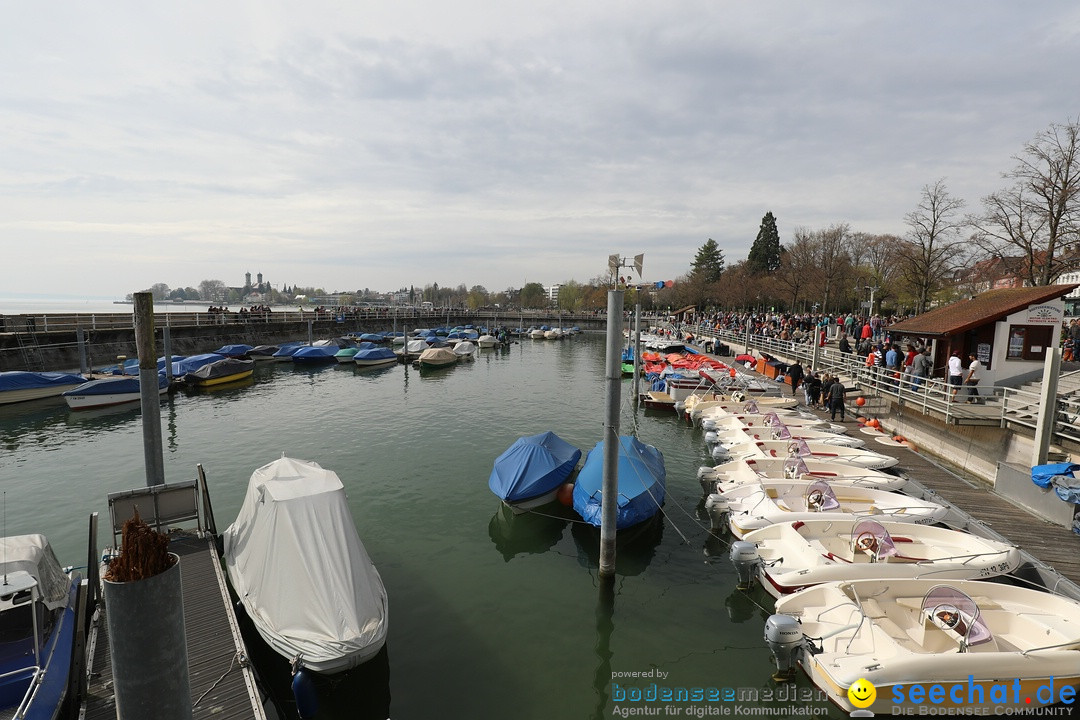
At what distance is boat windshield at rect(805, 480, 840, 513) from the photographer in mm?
A: 12828

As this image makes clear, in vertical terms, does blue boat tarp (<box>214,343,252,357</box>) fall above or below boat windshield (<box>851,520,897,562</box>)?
above

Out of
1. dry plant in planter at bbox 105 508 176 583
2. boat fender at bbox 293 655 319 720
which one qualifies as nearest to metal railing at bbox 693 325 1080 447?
boat fender at bbox 293 655 319 720

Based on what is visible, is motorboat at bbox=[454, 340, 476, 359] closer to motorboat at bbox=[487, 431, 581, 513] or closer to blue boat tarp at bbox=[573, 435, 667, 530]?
motorboat at bbox=[487, 431, 581, 513]

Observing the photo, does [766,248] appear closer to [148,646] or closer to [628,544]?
[628,544]

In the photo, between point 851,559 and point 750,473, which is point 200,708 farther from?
point 750,473

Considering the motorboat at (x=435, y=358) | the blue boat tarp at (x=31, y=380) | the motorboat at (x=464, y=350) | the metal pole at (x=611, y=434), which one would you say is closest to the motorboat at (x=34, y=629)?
the metal pole at (x=611, y=434)

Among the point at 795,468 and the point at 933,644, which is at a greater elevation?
the point at 795,468

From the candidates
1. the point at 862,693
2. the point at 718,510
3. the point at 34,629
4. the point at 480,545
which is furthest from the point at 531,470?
the point at 34,629

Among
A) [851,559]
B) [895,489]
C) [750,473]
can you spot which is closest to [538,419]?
[750,473]

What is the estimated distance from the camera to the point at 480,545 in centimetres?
1330

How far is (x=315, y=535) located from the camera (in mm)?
8883

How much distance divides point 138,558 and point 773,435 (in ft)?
63.1

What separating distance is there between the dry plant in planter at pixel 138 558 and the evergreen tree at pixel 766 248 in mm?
101183

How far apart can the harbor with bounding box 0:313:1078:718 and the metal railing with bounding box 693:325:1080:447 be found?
2381 mm
